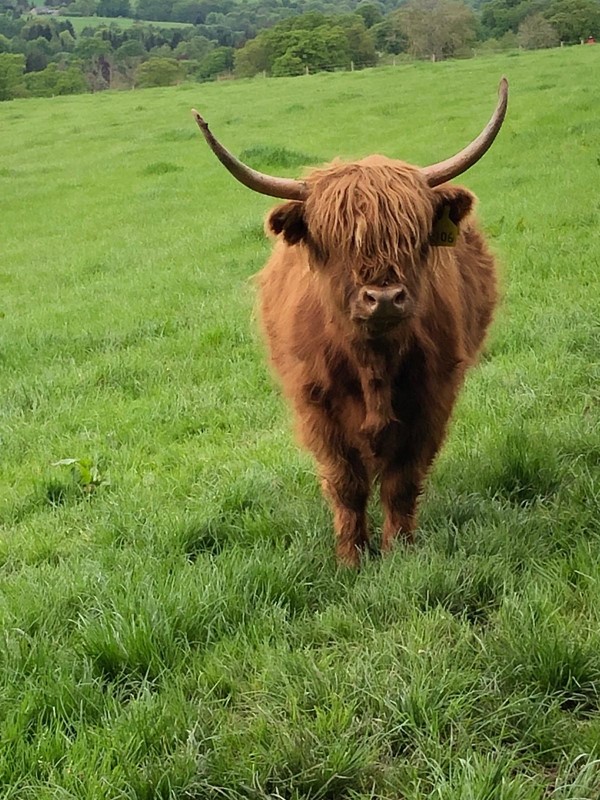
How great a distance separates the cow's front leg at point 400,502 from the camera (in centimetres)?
392

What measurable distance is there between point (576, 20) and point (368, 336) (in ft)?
187

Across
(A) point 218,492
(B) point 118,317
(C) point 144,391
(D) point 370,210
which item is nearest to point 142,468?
(A) point 218,492

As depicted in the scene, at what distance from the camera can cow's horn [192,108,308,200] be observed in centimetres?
319

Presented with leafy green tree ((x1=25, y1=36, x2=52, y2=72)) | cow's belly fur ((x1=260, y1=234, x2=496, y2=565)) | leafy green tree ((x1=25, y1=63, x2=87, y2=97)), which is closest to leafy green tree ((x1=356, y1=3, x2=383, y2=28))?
leafy green tree ((x1=25, y1=63, x2=87, y2=97))

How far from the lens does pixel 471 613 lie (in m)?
3.15

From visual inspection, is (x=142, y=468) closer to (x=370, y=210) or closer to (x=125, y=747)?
(x=370, y=210)

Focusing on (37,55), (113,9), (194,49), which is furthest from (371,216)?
(113,9)

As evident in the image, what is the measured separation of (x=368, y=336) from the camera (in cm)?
334

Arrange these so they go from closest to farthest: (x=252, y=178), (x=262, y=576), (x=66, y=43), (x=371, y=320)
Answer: (x=371, y=320) → (x=252, y=178) → (x=262, y=576) → (x=66, y=43)

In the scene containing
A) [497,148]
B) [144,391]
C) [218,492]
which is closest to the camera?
[218,492]

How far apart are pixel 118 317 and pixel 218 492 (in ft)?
14.2

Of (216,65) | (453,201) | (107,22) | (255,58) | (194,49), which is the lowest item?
(216,65)

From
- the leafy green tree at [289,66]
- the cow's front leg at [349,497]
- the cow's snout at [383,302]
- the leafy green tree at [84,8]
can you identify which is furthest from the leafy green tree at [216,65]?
the leafy green tree at [84,8]

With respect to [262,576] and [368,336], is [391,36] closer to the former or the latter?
[368,336]
